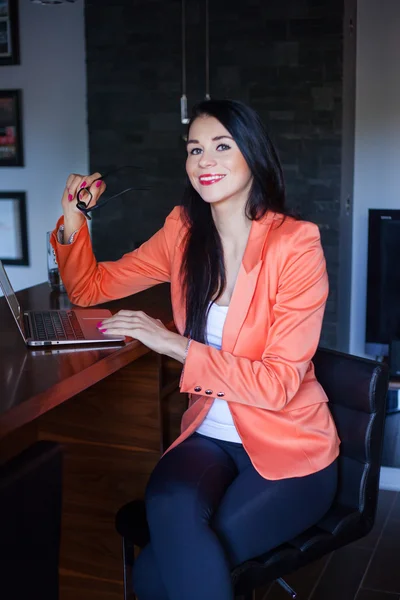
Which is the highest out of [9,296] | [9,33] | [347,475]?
[9,33]

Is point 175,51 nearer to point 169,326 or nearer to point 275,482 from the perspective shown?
point 169,326

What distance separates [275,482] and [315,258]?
52cm

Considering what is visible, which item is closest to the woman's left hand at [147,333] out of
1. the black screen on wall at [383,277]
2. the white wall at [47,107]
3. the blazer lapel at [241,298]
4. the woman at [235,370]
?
the woman at [235,370]

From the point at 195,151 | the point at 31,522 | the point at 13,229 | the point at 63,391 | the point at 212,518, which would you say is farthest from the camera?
the point at 13,229

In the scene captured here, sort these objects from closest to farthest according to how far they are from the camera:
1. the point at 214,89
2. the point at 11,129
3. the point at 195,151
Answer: the point at 195,151 < the point at 214,89 < the point at 11,129

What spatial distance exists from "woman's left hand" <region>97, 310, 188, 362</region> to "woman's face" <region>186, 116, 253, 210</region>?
36 centimetres

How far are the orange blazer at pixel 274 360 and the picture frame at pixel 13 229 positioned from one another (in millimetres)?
2839

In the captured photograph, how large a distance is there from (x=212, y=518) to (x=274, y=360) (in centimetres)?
36

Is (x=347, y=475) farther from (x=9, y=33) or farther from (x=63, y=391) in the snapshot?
(x=9, y=33)

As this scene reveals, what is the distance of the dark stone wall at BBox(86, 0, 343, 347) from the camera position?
141 inches

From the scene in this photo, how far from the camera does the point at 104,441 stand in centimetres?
221

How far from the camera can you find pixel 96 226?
404 cm

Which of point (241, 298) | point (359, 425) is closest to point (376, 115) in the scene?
A: point (241, 298)

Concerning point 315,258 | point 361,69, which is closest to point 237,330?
point 315,258
